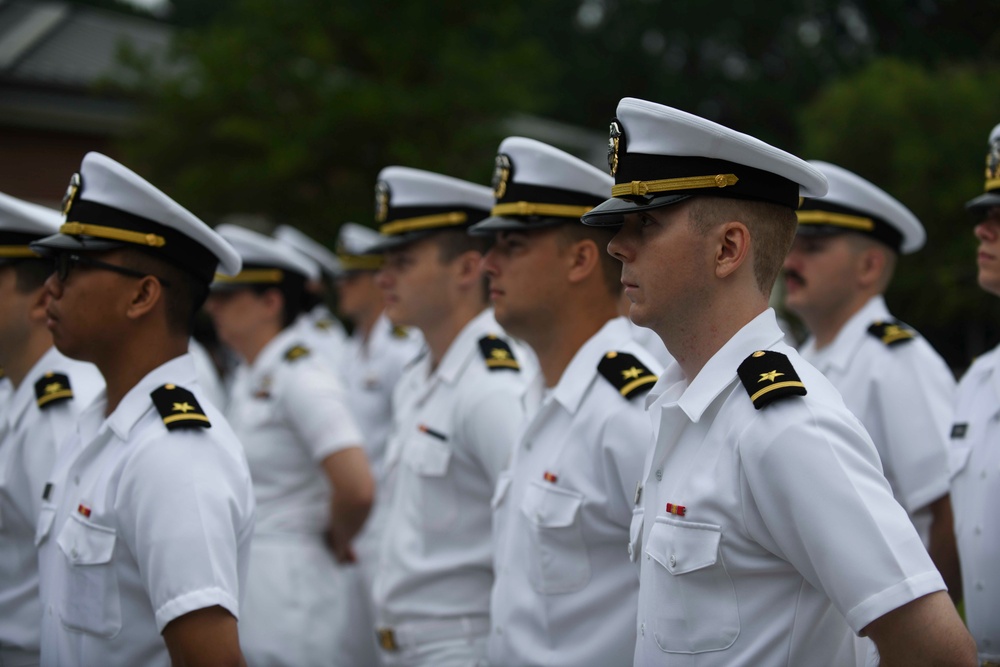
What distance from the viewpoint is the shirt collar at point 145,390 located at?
2957 mm

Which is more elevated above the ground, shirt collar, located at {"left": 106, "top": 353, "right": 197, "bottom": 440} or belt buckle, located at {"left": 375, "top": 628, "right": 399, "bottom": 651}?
shirt collar, located at {"left": 106, "top": 353, "right": 197, "bottom": 440}

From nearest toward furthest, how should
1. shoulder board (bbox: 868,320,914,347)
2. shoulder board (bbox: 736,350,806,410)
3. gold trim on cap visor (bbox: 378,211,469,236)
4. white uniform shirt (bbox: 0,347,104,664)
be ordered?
1. shoulder board (bbox: 736,350,806,410)
2. white uniform shirt (bbox: 0,347,104,664)
3. shoulder board (bbox: 868,320,914,347)
4. gold trim on cap visor (bbox: 378,211,469,236)

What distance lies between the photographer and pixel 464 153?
1462 cm

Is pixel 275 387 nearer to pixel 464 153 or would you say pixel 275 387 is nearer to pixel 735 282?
pixel 735 282

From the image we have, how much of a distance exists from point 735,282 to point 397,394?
294 cm

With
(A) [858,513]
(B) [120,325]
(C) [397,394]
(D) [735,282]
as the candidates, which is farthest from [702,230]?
(C) [397,394]

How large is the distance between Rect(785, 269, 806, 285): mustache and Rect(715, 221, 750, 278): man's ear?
263cm

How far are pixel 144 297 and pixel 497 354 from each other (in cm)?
149

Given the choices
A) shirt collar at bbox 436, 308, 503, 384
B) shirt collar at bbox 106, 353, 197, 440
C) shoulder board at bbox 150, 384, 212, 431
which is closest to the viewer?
shoulder board at bbox 150, 384, 212, 431

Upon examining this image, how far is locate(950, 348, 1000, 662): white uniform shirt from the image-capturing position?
3.31m

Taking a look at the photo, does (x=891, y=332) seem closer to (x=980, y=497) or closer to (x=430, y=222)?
(x=980, y=497)

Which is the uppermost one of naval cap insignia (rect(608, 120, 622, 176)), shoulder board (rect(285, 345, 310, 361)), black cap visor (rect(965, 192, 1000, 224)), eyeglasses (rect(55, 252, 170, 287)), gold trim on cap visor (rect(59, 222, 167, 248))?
naval cap insignia (rect(608, 120, 622, 176))

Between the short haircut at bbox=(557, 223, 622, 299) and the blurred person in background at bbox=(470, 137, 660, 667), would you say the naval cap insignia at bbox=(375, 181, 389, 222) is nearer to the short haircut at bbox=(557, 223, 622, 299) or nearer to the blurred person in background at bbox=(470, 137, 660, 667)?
the blurred person in background at bbox=(470, 137, 660, 667)

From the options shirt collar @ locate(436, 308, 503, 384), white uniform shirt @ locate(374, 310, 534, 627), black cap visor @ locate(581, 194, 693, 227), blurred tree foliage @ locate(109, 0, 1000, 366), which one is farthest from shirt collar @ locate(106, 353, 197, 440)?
blurred tree foliage @ locate(109, 0, 1000, 366)
